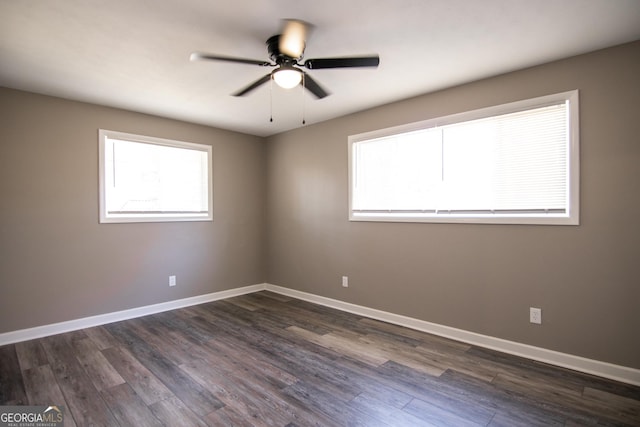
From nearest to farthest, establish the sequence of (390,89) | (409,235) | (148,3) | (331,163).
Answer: (148,3)
(390,89)
(409,235)
(331,163)

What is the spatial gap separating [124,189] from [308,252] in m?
2.53

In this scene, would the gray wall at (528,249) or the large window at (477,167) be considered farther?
the large window at (477,167)

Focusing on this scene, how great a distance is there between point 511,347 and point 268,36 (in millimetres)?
3302

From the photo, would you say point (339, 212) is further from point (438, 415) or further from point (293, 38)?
point (438, 415)

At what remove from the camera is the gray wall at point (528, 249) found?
241 centimetres

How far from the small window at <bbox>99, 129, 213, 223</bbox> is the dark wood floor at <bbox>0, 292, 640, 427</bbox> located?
1439 mm

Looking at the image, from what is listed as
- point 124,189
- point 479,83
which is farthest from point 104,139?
point 479,83

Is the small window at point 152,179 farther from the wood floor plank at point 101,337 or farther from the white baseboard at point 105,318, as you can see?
the wood floor plank at point 101,337

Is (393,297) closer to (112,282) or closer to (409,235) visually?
(409,235)

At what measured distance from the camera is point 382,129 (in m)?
3.84

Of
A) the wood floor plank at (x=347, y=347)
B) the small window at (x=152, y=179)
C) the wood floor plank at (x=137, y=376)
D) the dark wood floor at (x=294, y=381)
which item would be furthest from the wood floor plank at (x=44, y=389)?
the wood floor plank at (x=347, y=347)

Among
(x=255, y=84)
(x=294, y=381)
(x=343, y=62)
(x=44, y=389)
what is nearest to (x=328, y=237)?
(x=294, y=381)

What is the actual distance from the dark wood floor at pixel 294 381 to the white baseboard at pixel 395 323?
0.33ft

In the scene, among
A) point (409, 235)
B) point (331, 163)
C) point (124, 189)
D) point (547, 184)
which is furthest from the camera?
point (331, 163)
